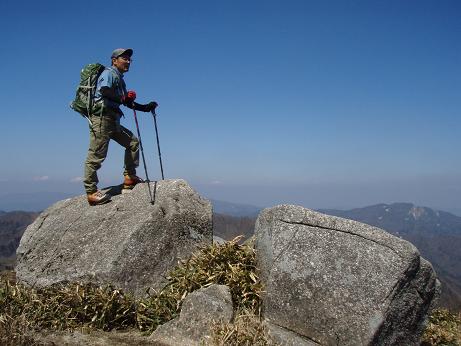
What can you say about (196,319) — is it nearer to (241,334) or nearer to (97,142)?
(241,334)

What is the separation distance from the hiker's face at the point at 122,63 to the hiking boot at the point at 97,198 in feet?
12.4

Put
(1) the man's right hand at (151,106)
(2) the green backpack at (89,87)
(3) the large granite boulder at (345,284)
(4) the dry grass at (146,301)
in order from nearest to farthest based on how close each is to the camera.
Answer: (3) the large granite boulder at (345,284) → (4) the dry grass at (146,301) → (2) the green backpack at (89,87) → (1) the man's right hand at (151,106)

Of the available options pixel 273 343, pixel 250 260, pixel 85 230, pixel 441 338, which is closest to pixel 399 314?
pixel 273 343

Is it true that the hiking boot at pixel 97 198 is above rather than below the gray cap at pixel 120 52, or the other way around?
below

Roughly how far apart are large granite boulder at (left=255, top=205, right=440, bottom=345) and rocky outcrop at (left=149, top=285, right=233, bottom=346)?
3.29 ft

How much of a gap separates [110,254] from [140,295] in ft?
4.24

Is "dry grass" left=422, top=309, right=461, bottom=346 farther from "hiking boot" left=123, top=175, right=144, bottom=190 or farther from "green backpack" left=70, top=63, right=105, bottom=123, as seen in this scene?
"green backpack" left=70, top=63, right=105, bottom=123

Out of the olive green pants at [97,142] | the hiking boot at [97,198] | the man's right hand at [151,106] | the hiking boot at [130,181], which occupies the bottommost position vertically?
the hiking boot at [97,198]

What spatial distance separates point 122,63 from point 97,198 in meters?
4.10

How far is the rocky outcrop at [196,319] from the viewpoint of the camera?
847 centimetres

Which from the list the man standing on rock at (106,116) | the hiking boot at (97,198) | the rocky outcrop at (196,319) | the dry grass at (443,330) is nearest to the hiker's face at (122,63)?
the man standing on rock at (106,116)

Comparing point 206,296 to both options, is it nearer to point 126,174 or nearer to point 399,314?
point 399,314

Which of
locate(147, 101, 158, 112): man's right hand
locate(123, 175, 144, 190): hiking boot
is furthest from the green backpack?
locate(123, 175, 144, 190): hiking boot

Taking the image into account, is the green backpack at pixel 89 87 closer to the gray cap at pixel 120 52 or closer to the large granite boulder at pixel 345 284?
the gray cap at pixel 120 52
